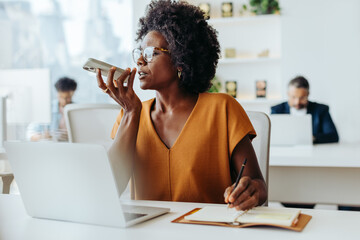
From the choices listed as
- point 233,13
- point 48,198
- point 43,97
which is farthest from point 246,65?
point 48,198

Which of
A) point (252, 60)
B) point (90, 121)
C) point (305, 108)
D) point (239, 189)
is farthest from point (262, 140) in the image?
point (252, 60)

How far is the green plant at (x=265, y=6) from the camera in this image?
455 cm

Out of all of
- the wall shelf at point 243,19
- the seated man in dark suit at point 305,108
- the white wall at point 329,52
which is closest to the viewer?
the seated man in dark suit at point 305,108

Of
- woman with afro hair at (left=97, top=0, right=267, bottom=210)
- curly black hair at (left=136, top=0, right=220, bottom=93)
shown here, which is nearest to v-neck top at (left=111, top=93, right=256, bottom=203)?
woman with afro hair at (left=97, top=0, right=267, bottom=210)

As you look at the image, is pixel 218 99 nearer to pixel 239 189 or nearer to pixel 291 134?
pixel 239 189

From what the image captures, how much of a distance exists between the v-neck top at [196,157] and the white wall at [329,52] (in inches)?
134

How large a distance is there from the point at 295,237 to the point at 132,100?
719 millimetres

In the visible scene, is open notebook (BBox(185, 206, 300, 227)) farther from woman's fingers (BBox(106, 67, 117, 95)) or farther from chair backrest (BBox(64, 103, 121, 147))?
chair backrest (BBox(64, 103, 121, 147))

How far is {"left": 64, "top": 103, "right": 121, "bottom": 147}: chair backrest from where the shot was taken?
2061mm

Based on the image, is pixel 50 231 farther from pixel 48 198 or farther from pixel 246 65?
pixel 246 65

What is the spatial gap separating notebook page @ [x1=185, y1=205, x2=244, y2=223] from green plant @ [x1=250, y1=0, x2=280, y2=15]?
12.7 ft

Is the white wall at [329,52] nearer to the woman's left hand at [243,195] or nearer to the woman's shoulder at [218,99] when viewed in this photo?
the woman's shoulder at [218,99]

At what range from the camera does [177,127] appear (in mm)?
1396

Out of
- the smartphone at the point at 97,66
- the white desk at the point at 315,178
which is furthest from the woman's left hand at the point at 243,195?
the white desk at the point at 315,178
